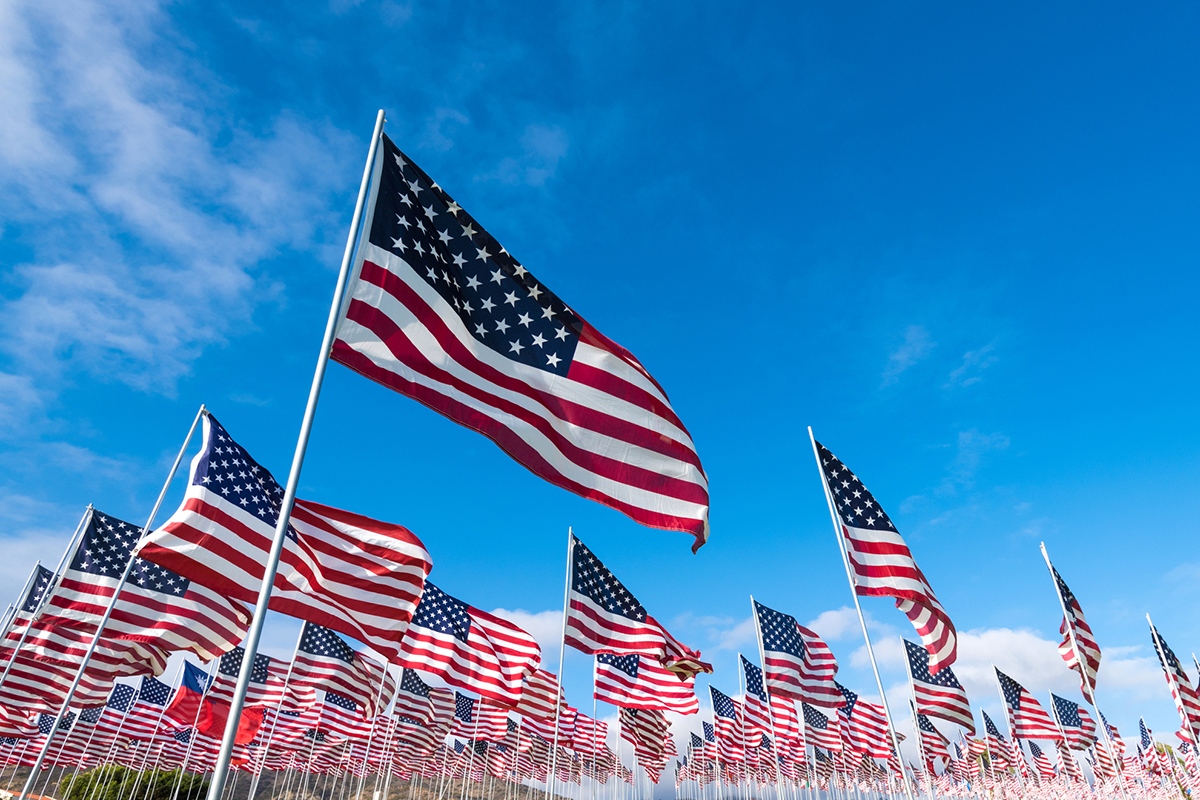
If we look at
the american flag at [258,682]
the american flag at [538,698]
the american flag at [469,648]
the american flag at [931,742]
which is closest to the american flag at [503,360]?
the american flag at [469,648]

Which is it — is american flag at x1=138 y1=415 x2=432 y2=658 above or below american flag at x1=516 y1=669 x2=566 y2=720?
below

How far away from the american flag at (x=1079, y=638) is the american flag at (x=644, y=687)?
12874 mm

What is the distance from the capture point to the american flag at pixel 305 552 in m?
11.5

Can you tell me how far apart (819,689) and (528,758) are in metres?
32.0

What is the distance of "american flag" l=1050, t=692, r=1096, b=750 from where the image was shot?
41000mm

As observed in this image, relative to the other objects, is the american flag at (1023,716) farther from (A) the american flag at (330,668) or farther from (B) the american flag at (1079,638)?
(A) the american flag at (330,668)

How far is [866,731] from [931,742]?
703cm

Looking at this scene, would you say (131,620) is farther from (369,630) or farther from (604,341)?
(604,341)

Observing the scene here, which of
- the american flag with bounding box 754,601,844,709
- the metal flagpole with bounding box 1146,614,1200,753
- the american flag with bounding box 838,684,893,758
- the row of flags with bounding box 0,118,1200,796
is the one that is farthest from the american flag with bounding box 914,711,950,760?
the american flag with bounding box 754,601,844,709

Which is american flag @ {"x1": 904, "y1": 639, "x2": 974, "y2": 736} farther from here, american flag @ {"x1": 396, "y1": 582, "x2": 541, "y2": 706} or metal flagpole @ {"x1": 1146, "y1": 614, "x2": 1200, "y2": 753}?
american flag @ {"x1": 396, "y1": 582, "x2": 541, "y2": 706}

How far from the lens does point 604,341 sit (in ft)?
30.8

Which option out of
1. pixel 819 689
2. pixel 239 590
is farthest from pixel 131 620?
pixel 819 689

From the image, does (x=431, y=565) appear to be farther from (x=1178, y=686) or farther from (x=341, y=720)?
(x=1178, y=686)

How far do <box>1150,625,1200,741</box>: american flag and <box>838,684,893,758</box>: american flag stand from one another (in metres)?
14.8
